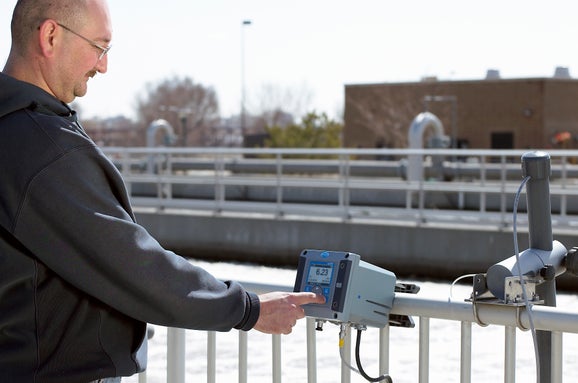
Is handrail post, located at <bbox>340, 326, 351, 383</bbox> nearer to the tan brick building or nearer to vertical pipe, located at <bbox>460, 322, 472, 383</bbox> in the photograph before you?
vertical pipe, located at <bbox>460, 322, 472, 383</bbox>

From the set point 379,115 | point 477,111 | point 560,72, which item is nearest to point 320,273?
point 560,72

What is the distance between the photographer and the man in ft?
6.69

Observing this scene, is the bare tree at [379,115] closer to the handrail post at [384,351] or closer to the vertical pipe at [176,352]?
the vertical pipe at [176,352]

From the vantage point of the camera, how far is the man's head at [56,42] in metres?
2.12

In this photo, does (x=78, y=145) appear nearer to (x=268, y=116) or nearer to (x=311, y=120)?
(x=311, y=120)

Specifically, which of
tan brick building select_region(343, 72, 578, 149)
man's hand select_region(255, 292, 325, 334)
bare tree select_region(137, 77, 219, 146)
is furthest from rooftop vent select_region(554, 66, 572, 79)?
bare tree select_region(137, 77, 219, 146)

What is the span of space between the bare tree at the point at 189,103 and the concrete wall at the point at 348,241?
66.4 meters

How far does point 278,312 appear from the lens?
7.72ft

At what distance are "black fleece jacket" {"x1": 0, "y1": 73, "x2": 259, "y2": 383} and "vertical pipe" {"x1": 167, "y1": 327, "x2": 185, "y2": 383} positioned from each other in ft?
3.43

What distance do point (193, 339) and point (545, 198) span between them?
5.97 m

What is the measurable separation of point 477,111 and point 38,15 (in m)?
45.6

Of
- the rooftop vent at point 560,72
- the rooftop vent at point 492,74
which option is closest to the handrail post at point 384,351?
the rooftop vent at point 560,72

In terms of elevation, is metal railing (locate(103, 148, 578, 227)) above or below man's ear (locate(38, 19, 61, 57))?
below

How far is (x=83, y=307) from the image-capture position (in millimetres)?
2133
